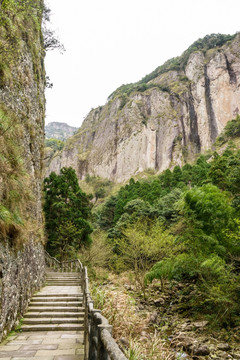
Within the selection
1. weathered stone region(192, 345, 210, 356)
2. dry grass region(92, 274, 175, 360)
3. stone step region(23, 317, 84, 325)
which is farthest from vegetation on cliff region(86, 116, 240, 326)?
stone step region(23, 317, 84, 325)

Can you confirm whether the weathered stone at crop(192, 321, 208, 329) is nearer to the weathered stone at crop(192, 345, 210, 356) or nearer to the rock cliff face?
the weathered stone at crop(192, 345, 210, 356)

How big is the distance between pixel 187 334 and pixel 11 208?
10197mm

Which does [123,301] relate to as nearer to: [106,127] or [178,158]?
[178,158]

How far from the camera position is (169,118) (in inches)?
2940

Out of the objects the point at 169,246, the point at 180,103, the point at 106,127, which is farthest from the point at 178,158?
the point at 169,246

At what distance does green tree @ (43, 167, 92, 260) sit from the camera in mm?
22344

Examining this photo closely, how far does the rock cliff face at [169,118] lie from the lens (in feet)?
219

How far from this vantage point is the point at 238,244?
12.8m

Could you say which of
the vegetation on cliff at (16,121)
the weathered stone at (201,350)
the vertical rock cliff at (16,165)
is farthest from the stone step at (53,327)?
the weathered stone at (201,350)

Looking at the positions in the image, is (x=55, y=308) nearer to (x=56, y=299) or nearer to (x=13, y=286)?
(x=56, y=299)

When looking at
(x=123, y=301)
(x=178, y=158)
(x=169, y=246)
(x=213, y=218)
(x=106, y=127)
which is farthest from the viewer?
(x=106, y=127)

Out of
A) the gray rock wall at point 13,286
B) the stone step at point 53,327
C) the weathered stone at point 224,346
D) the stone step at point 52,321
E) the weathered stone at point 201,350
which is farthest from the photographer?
the weathered stone at point 224,346

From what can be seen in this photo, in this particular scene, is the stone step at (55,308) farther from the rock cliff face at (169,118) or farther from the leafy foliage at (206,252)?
the rock cliff face at (169,118)

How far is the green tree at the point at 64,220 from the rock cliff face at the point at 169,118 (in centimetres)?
4665
